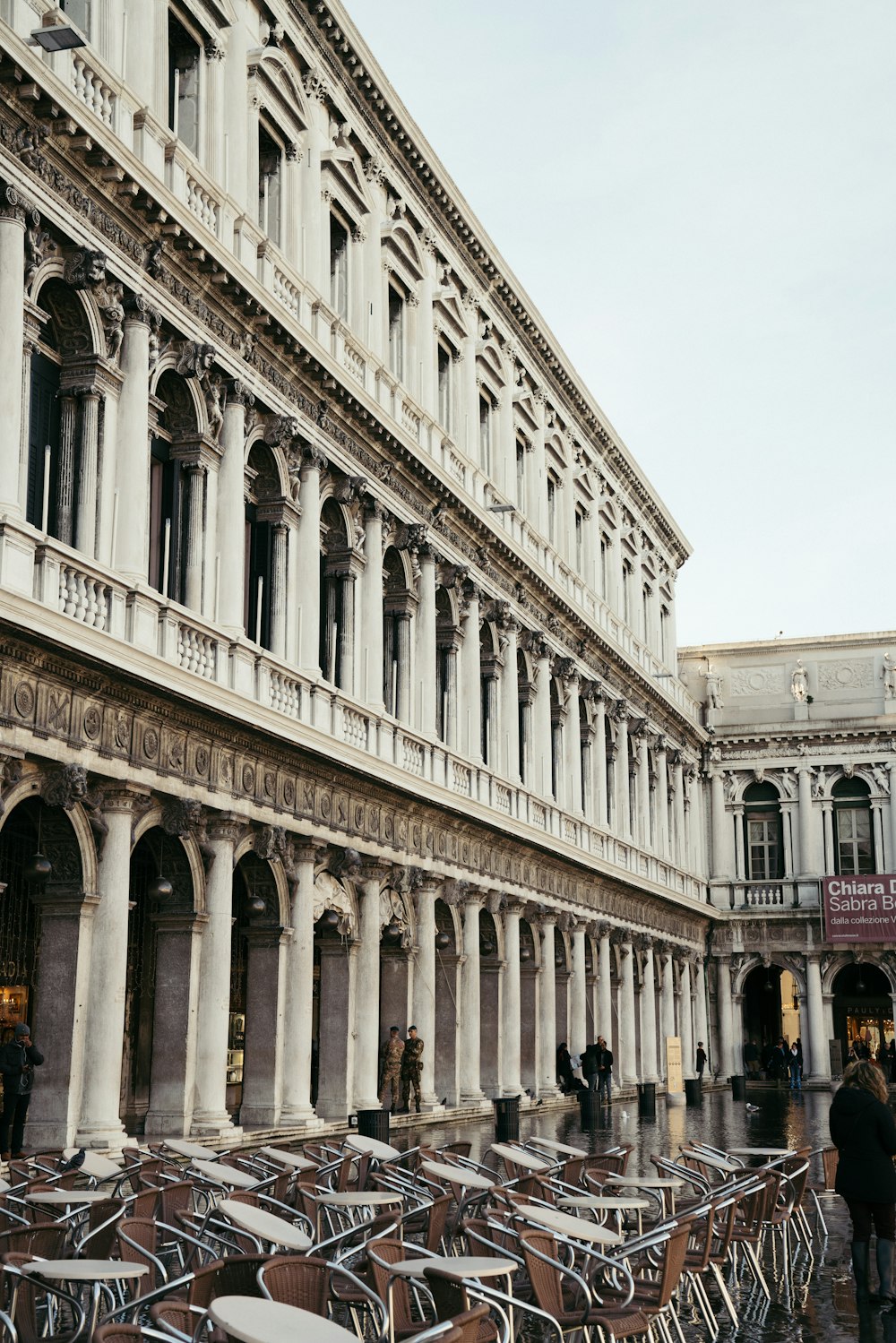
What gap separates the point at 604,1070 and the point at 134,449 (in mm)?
19516

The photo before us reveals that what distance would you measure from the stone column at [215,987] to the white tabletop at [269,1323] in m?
12.6

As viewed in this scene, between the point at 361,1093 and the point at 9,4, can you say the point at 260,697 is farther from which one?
the point at 9,4

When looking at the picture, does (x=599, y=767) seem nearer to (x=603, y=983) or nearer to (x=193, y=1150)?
(x=603, y=983)

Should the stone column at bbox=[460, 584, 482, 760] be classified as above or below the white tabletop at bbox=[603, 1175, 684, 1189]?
above

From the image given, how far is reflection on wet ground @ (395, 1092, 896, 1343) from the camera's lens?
394 inches

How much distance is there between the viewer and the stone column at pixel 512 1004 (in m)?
28.8

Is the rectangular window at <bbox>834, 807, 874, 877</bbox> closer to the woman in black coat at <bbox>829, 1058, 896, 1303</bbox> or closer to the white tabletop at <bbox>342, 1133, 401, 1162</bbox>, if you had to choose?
the white tabletop at <bbox>342, 1133, 401, 1162</bbox>

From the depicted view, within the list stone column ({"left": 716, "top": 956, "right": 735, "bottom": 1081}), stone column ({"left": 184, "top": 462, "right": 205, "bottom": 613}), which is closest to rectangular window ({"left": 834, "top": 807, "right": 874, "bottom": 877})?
stone column ({"left": 716, "top": 956, "right": 735, "bottom": 1081})

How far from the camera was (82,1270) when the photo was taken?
22.6 ft

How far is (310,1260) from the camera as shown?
259 inches

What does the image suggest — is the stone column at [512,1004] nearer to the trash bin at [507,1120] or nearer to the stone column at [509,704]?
the stone column at [509,704]

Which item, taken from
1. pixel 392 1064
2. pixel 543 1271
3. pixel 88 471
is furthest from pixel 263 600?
pixel 543 1271

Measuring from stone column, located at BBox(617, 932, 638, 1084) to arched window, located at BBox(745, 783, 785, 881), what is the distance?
41.3 ft

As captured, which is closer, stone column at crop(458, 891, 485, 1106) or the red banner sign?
stone column at crop(458, 891, 485, 1106)
